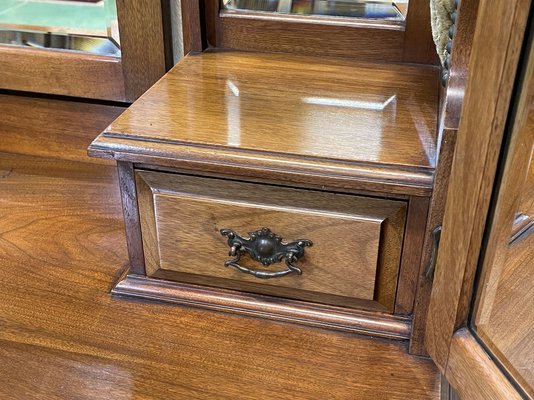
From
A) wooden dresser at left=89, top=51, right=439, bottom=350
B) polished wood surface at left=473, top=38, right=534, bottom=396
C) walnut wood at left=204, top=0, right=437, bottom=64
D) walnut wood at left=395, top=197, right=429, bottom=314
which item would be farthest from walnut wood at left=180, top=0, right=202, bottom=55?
polished wood surface at left=473, top=38, right=534, bottom=396

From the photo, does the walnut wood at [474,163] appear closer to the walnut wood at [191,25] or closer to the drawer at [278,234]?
the drawer at [278,234]

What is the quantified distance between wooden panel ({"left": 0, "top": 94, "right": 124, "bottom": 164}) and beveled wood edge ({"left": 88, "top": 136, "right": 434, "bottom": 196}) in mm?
346

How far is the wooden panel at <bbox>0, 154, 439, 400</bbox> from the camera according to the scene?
2.22ft

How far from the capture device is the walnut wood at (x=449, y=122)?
561 millimetres

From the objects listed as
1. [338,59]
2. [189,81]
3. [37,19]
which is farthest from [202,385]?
[37,19]

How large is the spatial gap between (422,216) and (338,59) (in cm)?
36

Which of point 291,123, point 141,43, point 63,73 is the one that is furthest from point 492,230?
point 63,73

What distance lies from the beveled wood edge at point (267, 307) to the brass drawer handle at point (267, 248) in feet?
0.14

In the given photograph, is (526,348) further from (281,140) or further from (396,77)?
(396,77)

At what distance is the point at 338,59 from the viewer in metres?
0.97

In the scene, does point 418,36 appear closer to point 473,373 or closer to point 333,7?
point 333,7

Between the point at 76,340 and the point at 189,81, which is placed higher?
the point at 189,81

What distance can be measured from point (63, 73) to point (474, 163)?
0.70m

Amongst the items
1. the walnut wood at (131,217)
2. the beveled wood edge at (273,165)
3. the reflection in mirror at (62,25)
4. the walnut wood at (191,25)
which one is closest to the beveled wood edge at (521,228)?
the beveled wood edge at (273,165)
